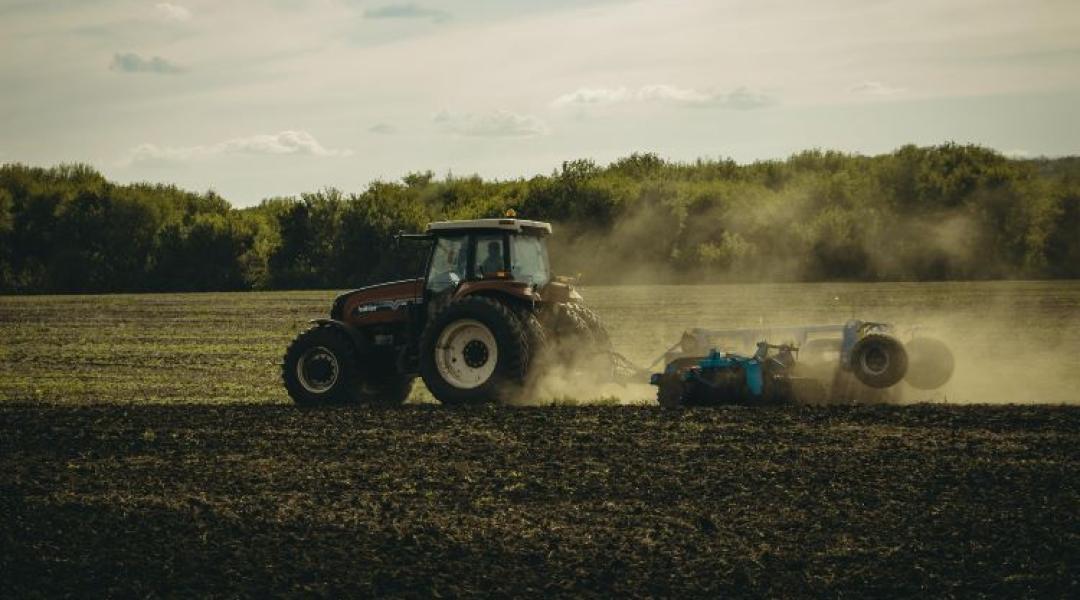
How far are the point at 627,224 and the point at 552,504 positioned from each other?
51482mm

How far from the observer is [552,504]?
31.1 ft

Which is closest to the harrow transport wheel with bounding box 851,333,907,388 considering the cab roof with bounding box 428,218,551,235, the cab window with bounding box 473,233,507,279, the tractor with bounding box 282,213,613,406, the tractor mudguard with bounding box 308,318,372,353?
the tractor with bounding box 282,213,613,406

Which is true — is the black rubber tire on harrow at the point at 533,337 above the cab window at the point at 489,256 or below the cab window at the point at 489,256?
below

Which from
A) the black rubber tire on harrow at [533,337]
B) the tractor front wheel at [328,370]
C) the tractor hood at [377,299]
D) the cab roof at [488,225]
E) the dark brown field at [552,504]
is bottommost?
the dark brown field at [552,504]

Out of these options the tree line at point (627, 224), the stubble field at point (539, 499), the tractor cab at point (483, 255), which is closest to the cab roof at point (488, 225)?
the tractor cab at point (483, 255)

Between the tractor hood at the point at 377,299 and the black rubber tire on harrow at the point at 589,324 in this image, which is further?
the tractor hood at the point at 377,299

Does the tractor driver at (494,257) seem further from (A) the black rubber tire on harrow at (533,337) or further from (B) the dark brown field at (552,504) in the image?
(B) the dark brown field at (552,504)

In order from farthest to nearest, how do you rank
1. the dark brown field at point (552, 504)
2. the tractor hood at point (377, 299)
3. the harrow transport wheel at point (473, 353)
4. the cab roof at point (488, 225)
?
the tractor hood at point (377, 299) → the cab roof at point (488, 225) → the harrow transport wheel at point (473, 353) → the dark brown field at point (552, 504)

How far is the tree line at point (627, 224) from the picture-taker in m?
47.4

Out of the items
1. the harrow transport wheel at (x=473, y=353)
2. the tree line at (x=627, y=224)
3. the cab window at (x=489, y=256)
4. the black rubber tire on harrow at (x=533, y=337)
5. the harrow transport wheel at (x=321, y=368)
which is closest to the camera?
the harrow transport wheel at (x=473, y=353)

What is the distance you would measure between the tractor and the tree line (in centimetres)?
3483

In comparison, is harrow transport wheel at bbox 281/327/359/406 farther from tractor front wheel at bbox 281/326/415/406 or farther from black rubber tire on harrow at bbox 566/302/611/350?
black rubber tire on harrow at bbox 566/302/611/350

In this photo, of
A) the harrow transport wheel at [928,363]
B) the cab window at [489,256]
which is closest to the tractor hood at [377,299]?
the cab window at [489,256]

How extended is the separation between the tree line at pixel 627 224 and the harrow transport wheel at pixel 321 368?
116ft
